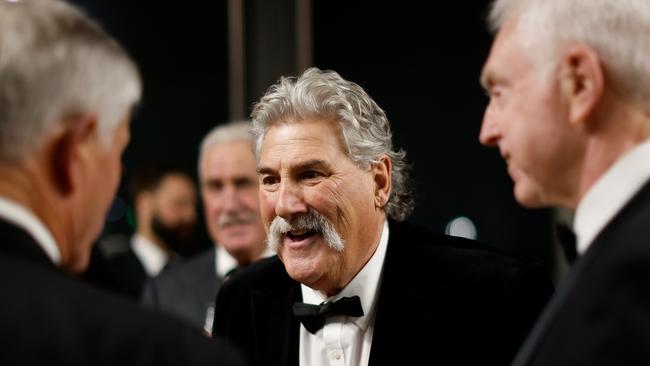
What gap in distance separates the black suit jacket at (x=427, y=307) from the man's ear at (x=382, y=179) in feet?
0.32

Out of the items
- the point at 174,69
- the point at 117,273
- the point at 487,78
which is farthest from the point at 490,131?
the point at 174,69

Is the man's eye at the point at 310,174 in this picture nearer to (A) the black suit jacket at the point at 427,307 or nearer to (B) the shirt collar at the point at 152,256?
(A) the black suit jacket at the point at 427,307

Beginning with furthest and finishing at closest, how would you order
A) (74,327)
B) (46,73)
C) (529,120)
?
1. (529,120)
2. (46,73)
3. (74,327)

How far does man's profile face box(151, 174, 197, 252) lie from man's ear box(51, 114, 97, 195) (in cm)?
484

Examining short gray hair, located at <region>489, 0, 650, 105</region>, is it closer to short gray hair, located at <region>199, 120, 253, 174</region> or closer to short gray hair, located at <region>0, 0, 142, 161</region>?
short gray hair, located at <region>0, 0, 142, 161</region>

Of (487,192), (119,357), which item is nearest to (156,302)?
(487,192)

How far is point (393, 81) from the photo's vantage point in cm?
504

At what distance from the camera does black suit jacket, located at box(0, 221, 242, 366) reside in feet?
3.68

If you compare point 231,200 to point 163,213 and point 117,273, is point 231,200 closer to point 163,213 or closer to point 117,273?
point 117,273

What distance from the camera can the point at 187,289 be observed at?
420 centimetres

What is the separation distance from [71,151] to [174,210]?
4869 millimetres

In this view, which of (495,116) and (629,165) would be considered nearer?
(629,165)

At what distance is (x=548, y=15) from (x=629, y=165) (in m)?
0.30

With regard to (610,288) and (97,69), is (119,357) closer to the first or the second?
(97,69)
